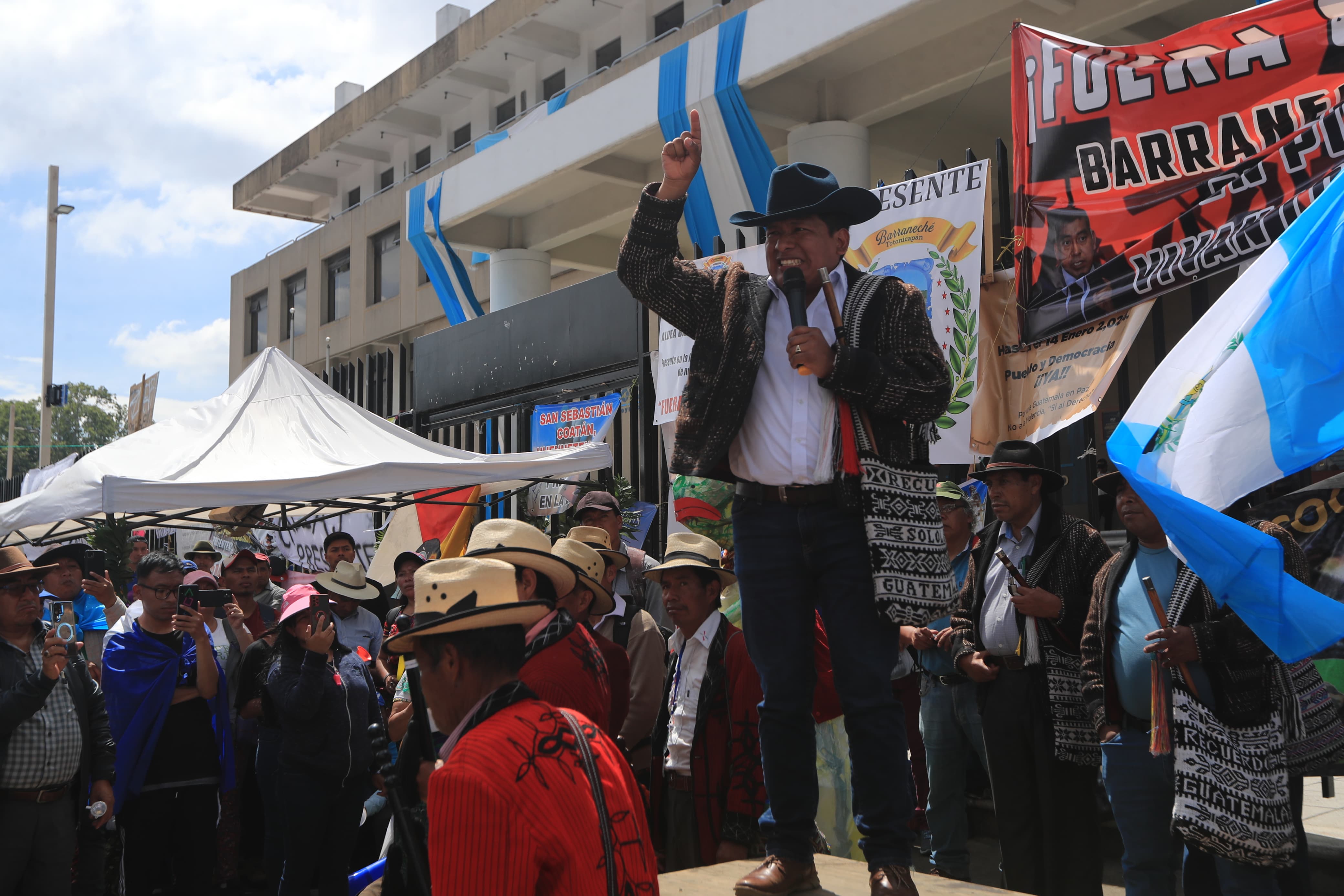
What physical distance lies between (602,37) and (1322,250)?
72.3ft

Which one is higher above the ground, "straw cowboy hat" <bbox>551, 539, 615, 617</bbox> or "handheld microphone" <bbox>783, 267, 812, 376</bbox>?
"handheld microphone" <bbox>783, 267, 812, 376</bbox>

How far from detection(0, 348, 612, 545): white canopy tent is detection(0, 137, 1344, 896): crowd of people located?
1.95 ft

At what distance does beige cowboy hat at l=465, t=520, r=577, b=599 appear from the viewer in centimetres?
404

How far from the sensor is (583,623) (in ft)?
16.5

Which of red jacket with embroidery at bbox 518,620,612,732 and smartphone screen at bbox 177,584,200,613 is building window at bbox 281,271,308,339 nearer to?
smartphone screen at bbox 177,584,200,613

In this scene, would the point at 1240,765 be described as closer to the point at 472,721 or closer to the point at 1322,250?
the point at 1322,250

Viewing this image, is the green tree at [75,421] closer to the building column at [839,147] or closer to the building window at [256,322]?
the building window at [256,322]

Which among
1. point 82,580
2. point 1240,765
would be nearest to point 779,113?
point 82,580

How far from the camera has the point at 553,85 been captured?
25.1 meters

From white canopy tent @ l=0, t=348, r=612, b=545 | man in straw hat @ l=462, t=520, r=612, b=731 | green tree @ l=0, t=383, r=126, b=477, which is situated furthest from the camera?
green tree @ l=0, t=383, r=126, b=477

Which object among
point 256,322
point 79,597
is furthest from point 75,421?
point 79,597

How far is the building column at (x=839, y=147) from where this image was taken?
13.4 meters

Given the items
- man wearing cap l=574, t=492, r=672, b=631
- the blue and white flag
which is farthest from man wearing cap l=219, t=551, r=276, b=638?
the blue and white flag

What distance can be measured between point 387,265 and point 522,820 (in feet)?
90.7
